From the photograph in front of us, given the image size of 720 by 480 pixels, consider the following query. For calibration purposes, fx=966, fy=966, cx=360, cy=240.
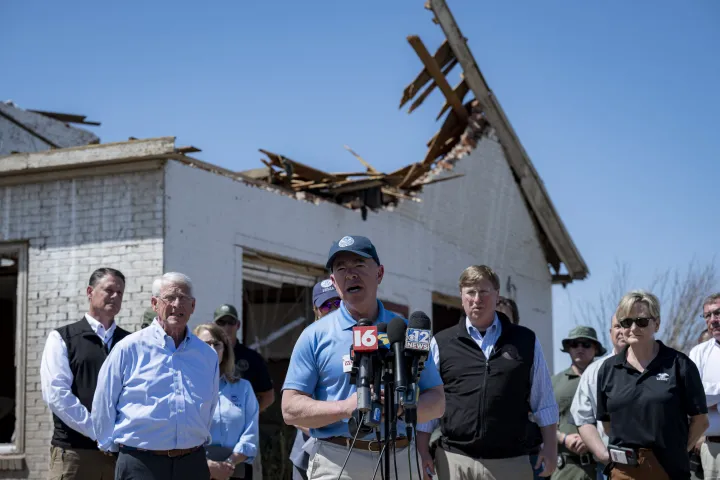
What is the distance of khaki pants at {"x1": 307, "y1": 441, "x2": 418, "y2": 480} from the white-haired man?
4.87 ft

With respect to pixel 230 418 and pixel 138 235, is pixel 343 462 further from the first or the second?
pixel 138 235

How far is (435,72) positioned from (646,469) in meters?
9.88

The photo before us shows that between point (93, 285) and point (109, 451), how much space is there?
162 cm

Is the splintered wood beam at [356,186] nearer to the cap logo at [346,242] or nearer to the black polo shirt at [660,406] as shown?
the black polo shirt at [660,406]

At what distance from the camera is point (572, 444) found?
801 centimetres

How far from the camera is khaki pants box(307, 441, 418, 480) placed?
452 cm

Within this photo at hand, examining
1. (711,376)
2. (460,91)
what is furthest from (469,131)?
(711,376)

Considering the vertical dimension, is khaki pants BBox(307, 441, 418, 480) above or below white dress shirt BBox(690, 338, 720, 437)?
below

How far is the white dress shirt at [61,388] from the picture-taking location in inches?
258

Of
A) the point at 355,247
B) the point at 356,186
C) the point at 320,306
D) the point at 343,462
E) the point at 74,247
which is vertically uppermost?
the point at 356,186

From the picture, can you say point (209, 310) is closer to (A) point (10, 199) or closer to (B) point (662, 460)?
→ (A) point (10, 199)

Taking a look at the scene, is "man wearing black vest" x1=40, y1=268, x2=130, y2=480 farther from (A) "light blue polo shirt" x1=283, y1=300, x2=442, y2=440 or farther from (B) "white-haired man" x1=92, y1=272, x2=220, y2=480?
(A) "light blue polo shirt" x1=283, y1=300, x2=442, y2=440

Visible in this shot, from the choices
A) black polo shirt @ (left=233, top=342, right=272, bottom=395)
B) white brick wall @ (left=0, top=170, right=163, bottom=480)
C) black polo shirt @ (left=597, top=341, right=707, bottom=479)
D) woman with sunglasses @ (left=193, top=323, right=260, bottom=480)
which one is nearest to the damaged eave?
Result: white brick wall @ (left=0, top=170, right=163, bottom=480)

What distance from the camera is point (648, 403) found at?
20.5 feet
